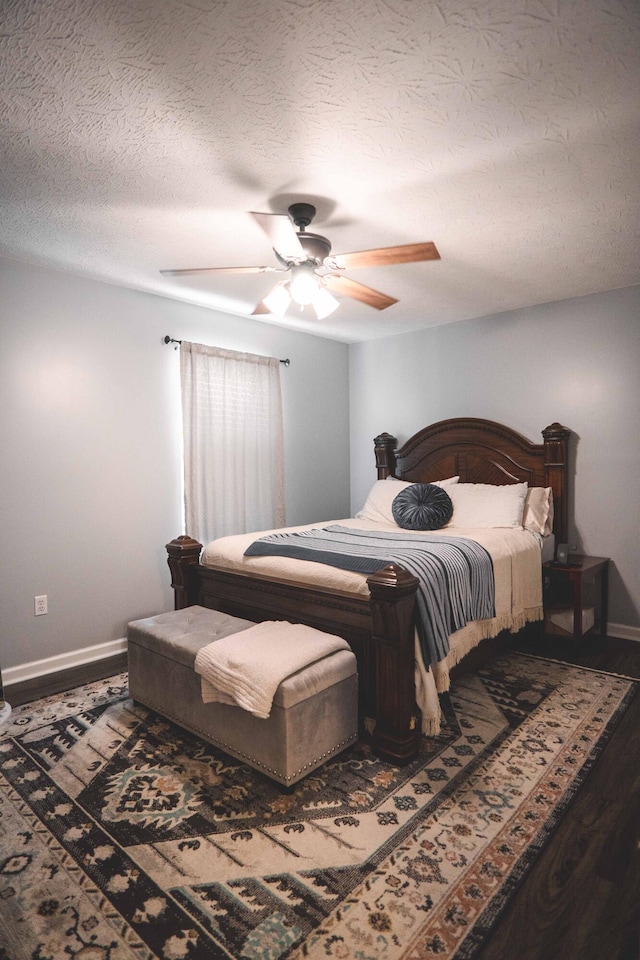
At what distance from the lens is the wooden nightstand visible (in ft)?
11.2

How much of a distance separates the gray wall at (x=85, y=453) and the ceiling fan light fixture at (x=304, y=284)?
165 cm

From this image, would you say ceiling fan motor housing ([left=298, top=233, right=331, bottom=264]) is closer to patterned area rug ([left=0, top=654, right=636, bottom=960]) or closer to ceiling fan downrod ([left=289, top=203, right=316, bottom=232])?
ceiling fan downrod ([left=289, top=203, right=316, bottom=232])

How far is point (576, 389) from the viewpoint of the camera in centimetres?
394

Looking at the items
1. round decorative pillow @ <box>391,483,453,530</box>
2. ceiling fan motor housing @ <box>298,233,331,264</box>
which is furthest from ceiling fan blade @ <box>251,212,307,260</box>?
round decorative pillow @ <box>391,483,453,530</box>

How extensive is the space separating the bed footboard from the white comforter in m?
0.05

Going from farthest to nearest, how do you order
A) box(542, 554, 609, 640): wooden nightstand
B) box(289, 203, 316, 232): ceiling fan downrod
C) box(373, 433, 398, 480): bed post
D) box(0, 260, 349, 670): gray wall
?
1. box(373, 433, 398, 480): bed post
2. box(542, 554, 609, 640): wooden nightstand
3. box(0, 260, 349, 670): gray wall
4. box(289, 203, 316, 232): ceiling fan downrod

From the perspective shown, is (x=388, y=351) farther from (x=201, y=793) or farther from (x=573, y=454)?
(x=201, y=793)

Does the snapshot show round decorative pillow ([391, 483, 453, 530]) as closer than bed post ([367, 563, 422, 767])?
No

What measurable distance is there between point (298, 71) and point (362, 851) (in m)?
2.47

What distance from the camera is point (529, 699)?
2805 mm

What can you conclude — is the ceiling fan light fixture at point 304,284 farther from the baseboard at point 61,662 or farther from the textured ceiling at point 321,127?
the baseboard at point 61,662

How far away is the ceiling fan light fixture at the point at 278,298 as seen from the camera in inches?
104

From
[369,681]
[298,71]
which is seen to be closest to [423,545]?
[369,681]

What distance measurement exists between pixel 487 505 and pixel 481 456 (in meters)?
0.67
